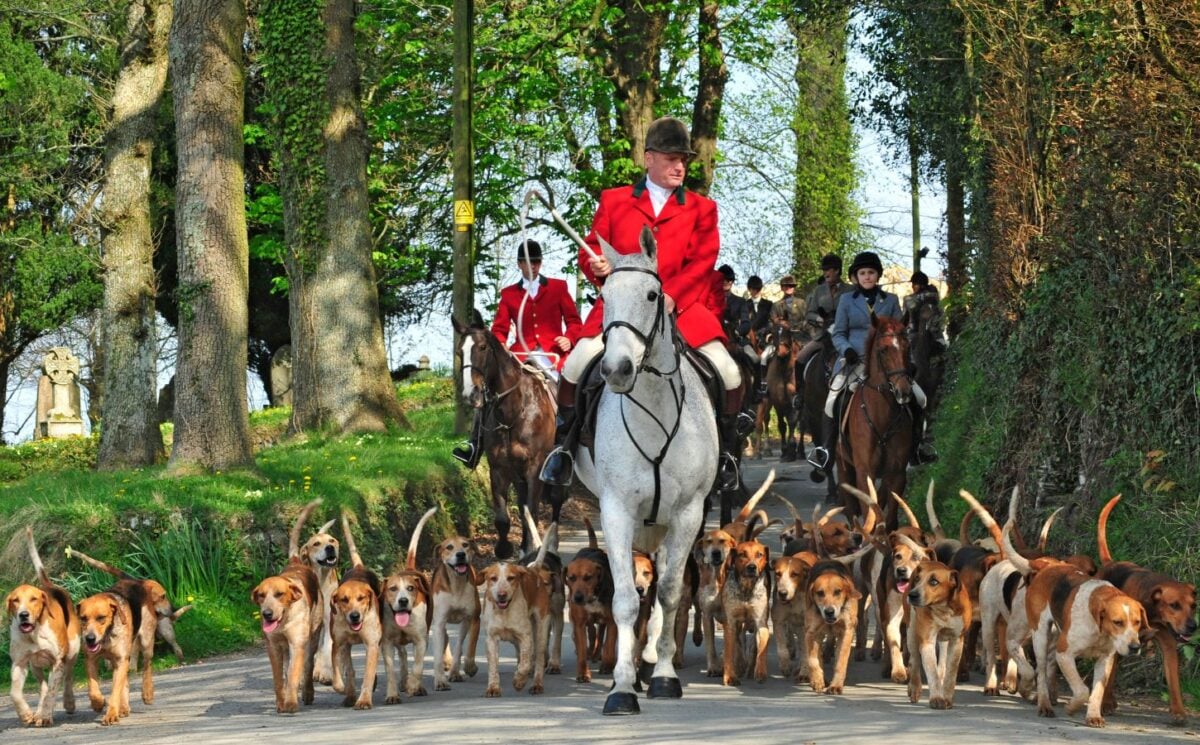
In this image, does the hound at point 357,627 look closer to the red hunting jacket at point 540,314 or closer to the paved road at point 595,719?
the paved road at point 595,719

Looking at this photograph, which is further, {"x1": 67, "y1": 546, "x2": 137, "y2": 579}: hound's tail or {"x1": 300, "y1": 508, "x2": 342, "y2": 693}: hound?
{"x1": 67, "y1": 546, "x2": 137, "y2": 579}: hound's tail

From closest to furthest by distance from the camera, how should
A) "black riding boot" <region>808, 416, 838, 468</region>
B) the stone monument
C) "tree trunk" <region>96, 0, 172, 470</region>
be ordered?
1. "black riding boot" <region>808, 416, 838, 468</region>
2. "tree trunk" <region>96, 0, 172, 470</region>
3. the stone monument

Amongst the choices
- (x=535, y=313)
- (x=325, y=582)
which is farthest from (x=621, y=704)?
(x=535, y=313)

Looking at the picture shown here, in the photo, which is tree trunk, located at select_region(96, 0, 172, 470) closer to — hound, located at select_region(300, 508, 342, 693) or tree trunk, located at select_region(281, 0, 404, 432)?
tree trunk, located at select_region(281, 0, 404, 432)

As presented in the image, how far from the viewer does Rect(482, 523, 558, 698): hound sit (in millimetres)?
10719

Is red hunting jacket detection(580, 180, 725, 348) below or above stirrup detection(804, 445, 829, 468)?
above

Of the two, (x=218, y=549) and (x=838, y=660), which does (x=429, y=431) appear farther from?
(x=838, y=660)

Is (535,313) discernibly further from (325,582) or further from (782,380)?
(782,380)

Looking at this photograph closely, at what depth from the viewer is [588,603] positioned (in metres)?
11.3

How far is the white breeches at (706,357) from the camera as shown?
11.7m

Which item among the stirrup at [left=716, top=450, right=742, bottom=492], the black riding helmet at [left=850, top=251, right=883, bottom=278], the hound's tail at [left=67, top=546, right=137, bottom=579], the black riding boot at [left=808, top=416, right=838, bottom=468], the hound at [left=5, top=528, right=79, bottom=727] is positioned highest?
the black riding helmet at [left=850, top=251, right=883, bottom=278]

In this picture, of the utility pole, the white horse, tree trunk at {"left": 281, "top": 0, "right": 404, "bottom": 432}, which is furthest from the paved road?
the utility pole

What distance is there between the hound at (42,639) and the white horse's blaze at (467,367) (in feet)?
19.6

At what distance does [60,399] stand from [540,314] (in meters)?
27.5
